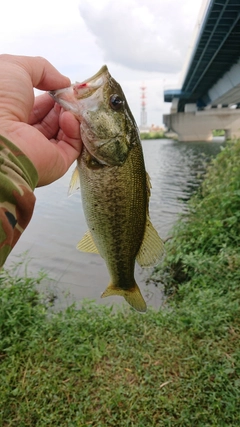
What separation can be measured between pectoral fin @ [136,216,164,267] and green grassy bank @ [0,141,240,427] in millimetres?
1778

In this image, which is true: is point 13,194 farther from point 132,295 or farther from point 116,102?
point 132,295

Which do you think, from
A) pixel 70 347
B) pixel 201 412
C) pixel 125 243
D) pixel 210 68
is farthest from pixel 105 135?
pixel 210 68

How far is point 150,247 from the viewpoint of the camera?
230cm

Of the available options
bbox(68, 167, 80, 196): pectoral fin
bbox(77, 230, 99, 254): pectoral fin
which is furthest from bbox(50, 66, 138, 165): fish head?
bbox(77, 230, 99, 254): pectoral fin

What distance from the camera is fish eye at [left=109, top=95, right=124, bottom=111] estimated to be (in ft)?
6.73

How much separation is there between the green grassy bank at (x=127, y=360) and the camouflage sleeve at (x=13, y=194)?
7.73ft

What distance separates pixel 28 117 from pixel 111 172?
571 millimetres

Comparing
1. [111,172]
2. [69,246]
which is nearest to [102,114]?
[111,172]

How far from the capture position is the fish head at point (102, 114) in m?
2.04

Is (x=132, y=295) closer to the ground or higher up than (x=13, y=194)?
closer to the ground

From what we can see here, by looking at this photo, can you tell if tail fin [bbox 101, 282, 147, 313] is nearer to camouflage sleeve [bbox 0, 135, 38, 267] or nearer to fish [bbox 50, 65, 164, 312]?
fish [bbox 50, 65, 164, 312]

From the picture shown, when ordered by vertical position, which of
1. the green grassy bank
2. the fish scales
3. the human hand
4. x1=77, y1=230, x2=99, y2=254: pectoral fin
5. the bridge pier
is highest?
the human hand

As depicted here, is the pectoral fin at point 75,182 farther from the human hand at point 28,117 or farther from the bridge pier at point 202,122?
the bridge pier at point 202,122

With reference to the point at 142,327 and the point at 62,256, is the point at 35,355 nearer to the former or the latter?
the point at 142,327
